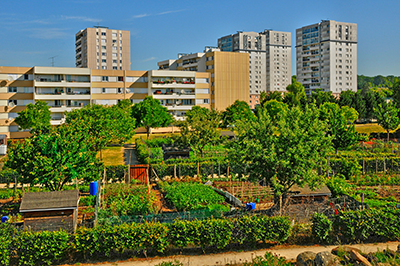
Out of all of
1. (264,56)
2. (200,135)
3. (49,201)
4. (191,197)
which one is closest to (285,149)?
(191,197)

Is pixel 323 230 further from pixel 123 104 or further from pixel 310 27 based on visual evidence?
pixel 310 27

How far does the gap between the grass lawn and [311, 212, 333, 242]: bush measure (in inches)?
1076

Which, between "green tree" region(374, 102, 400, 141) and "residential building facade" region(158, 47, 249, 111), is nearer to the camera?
"green tree" region(374, 102, 400, 141)

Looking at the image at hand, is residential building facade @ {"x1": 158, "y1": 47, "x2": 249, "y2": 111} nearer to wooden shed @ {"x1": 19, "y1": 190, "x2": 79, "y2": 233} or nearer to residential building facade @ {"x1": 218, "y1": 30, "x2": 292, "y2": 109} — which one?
residential building facade @ {"x1": 218, "y1": 30, "x2": 292, "y2": 109}

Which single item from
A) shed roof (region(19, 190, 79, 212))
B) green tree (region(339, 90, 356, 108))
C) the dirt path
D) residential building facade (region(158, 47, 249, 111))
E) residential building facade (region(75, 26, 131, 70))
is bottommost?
the dirt path

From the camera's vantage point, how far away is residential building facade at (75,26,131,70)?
322 ft

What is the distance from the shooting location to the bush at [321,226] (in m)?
16.3

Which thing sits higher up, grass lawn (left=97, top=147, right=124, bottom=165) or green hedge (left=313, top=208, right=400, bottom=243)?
grass lawn (left=97, top=147, right=124, bottom=165)

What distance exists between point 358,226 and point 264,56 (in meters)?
124

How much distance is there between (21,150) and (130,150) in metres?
28.2

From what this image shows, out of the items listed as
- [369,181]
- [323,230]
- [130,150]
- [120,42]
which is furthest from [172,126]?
[323,230]

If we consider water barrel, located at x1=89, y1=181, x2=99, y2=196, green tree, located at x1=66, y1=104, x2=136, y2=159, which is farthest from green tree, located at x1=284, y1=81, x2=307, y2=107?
water barrel, located at x1=89, y1=181, x2=99, y2=196

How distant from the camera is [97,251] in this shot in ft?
49.1

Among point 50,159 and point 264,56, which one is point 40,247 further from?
point 264,56
